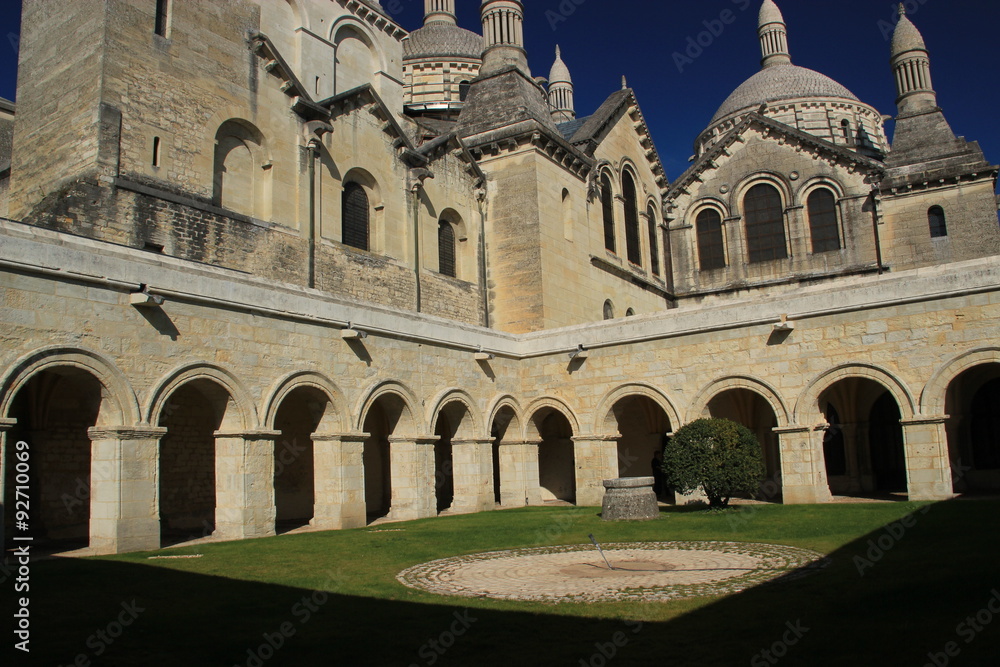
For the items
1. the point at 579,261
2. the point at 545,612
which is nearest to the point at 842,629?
the point at 545,612

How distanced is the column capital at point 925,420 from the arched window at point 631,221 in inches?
617

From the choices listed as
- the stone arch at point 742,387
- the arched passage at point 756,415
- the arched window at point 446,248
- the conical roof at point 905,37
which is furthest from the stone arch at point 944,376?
the conical roof at point 905,37

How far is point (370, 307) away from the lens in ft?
56.4

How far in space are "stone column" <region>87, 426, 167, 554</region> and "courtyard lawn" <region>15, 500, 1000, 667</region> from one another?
35.1 inches

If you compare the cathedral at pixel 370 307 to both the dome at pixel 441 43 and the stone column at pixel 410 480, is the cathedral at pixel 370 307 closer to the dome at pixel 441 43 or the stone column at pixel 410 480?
the stone column at pixel 410 480

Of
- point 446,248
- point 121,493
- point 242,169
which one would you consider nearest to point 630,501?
point 121,493

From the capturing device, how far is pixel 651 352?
19500mm

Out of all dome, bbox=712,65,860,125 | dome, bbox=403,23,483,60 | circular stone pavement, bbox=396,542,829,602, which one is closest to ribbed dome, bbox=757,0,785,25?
dome, bbox=712,65,860,125

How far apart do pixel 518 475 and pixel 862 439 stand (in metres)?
8.88

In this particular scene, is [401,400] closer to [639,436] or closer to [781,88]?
[639,436]

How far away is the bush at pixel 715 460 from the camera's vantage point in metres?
15.5

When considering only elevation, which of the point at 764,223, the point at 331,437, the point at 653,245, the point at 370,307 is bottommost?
the point at 331,437

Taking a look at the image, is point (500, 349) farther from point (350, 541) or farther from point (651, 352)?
point (350, 541)

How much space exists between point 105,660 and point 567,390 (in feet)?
50.9
